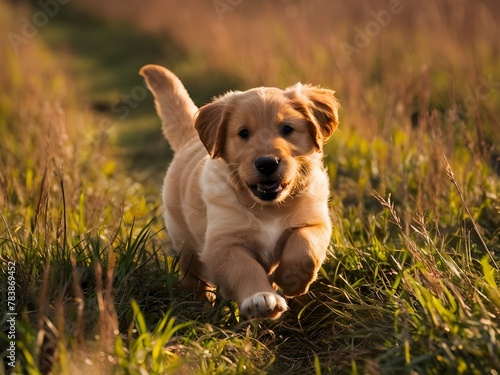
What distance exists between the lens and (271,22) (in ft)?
38.9

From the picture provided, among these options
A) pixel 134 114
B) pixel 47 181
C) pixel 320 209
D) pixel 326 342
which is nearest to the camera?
pixel 326 342

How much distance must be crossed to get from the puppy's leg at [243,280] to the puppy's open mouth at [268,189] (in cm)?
24

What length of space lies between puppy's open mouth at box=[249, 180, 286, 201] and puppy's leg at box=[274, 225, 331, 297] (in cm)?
19

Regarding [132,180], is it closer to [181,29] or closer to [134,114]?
[134,114]

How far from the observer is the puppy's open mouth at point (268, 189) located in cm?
343

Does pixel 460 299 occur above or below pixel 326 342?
above

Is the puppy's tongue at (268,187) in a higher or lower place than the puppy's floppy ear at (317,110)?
lower

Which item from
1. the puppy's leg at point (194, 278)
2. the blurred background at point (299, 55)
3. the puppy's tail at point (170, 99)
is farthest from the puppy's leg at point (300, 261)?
the blurred background at point (299, 55)

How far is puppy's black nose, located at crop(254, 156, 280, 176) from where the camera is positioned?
334cm

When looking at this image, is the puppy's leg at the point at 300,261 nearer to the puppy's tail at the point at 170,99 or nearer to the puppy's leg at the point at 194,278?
the puppy's leg at the point at 194,278

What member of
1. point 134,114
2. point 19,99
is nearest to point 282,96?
point 19,99

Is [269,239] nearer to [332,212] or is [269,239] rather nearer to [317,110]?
[317,110]

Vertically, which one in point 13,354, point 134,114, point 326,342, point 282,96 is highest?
point 282,96

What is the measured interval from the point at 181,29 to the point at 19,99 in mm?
4979
